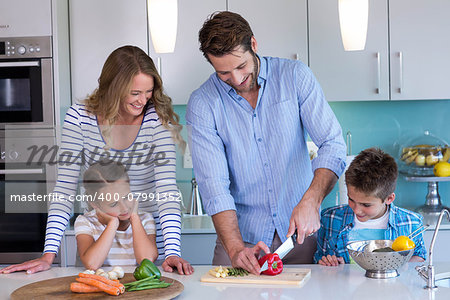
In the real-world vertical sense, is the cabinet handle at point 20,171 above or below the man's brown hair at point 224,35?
below

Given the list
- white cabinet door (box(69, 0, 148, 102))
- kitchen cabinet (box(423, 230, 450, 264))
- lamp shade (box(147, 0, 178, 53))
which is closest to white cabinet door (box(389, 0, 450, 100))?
kitchen cabinet (box(423, 230, 450, 264))

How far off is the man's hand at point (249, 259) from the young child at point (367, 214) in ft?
1.30

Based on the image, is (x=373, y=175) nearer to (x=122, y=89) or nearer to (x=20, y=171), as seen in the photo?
(x=122, y=89)

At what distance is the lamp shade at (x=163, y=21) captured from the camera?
2.68 meters

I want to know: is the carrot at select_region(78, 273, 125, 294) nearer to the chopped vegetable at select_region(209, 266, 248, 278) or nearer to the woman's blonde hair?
the chopped vegetable at select_region(209, 266, 248, 278)

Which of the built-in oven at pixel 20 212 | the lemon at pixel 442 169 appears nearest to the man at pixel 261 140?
the built-in oven at pixel 20 212

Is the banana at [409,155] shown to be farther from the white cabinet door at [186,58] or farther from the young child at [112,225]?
the young child at [112,225]

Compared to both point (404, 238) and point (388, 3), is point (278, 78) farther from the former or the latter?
point (388, 3)

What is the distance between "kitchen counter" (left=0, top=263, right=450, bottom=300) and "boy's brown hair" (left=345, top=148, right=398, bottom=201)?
0.33 meters

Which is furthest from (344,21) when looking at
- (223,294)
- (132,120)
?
(223,294)

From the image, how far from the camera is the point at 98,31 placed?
3.09 m

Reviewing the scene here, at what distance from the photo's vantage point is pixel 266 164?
2.05m

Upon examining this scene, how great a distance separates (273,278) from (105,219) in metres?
0.60

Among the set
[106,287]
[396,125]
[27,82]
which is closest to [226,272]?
[106,287]
